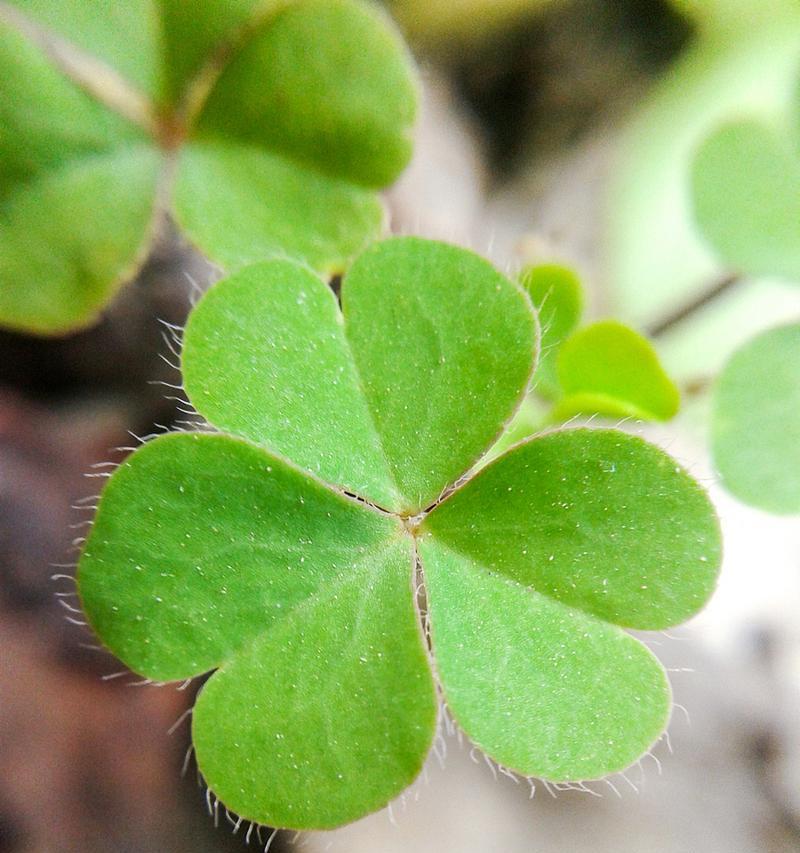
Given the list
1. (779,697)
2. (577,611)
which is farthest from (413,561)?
(779,697)

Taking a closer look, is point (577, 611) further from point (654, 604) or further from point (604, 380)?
point (604, 380)

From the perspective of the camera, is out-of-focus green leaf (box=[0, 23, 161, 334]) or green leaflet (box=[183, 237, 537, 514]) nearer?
green leaflet (box=[183, 237, 537, 514])

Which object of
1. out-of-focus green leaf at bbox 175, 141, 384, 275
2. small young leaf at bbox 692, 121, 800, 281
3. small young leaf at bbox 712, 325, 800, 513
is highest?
small young leaf at bbox 692, 121, 800, 281

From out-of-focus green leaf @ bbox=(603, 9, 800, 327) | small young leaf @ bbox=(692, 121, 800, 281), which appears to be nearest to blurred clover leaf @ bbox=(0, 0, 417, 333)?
small young leaf @ bbox=(692, 121, 800, 281)

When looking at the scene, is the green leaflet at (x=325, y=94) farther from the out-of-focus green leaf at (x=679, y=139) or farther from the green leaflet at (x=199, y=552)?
the out-of-focus green leaf at (x=679, y=139)

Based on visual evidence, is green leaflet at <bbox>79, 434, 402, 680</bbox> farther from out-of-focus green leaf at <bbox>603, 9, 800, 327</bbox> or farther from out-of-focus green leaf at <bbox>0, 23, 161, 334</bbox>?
out-of-focus green leaf at <bbox>603, 9, 800, 327</bbox>

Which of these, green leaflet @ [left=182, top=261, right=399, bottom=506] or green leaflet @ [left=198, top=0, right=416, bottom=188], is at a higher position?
green leaflet @ [left=198, top=0, right=416, bottom=188]
